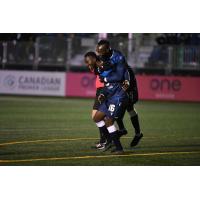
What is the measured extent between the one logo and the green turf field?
8037mm

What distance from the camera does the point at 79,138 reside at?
1371cm

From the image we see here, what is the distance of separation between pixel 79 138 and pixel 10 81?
17.7m

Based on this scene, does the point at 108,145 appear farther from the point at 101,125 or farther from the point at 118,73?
the point at 118,73

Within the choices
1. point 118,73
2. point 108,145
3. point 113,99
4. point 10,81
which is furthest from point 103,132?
point 10,81

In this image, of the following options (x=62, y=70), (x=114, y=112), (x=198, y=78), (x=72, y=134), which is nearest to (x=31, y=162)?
(x=114, y=112)

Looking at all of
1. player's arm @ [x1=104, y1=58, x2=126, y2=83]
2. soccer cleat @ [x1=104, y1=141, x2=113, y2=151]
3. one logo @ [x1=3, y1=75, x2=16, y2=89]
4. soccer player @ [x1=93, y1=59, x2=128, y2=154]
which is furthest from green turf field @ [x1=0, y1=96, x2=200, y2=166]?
one logo @ [x1=3, y1=75, x2=16, y2=89]

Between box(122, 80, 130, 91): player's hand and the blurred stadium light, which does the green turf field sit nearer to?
box(122, 80, 130, 91): player's hand

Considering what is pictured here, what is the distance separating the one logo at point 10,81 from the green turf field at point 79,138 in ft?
26.4

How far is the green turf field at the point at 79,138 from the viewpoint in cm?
1065

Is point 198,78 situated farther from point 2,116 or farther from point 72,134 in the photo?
point 72,134

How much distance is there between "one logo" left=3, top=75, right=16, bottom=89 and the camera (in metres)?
30.8

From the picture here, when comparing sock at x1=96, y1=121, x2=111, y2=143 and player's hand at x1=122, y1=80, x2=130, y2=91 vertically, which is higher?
player's hand at x1=122, y1=80, x2=130, y2=91

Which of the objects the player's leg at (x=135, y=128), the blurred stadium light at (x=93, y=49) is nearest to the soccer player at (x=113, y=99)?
the player's leg at (x=135, y=128)

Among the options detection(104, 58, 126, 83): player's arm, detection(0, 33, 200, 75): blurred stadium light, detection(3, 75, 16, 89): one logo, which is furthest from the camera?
detection(3, 75, 16, 89): one logo
